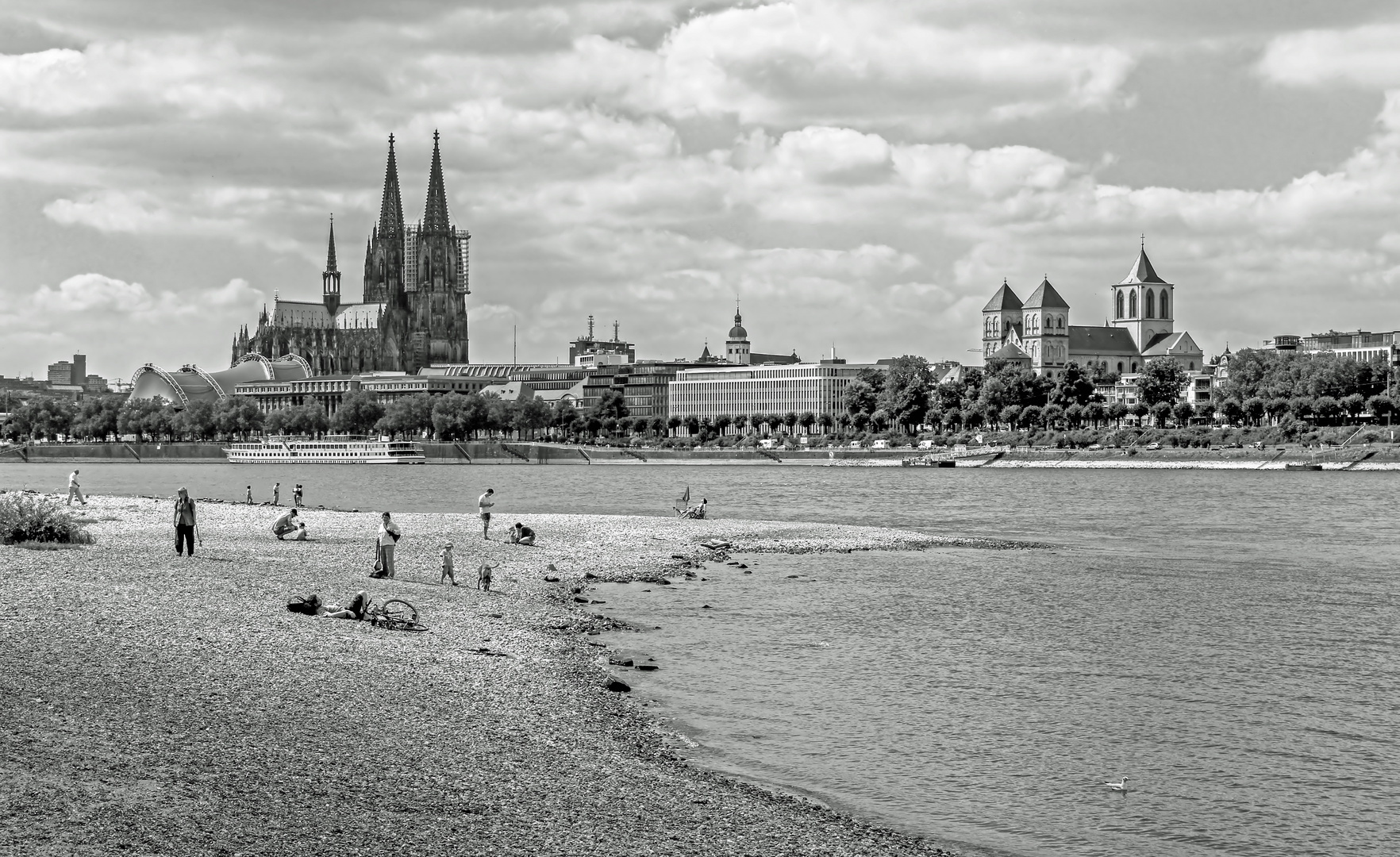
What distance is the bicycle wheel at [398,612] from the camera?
24.6 metres

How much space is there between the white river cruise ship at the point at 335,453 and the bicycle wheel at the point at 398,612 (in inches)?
5415

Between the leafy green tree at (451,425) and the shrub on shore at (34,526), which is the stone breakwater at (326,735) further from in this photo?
A: the leafy green tree at (451,425)

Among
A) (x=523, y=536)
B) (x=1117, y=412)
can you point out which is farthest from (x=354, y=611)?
(x=1117, y=412)

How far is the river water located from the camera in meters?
16.8

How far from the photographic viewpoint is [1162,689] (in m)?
23.4

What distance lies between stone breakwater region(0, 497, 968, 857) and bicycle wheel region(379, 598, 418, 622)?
1.26 ft

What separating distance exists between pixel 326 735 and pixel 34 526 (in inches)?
724

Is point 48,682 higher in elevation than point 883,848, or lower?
higher

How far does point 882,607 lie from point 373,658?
43.0 ft

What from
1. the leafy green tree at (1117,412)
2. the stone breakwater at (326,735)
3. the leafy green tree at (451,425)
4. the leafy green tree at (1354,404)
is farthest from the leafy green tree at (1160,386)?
the stone breakwater at (326,735)

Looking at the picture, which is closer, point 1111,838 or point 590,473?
point 1111,838

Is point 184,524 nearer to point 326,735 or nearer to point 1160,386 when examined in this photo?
point 326,735

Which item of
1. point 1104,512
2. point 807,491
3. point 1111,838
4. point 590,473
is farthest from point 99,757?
Result: point 590,473

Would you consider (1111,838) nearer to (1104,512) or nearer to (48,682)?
(48,682)
